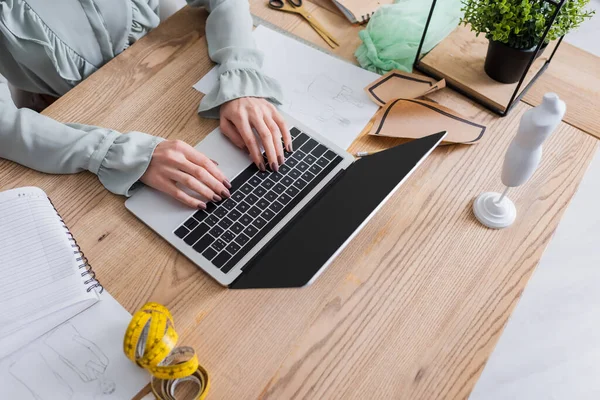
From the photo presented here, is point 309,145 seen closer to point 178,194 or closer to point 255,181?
point 255,181

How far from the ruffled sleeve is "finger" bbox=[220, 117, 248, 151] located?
0.04m

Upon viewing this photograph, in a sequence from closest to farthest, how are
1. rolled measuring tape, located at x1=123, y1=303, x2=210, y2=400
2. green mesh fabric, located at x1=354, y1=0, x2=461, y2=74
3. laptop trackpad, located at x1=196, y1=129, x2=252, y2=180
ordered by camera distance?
rolled measuring tape, located at x1=123, y1=303, x2=210, y2=400 < laptop trackpad, located at x1=196, y1=129, x2=252, y2=180 < green mesh fabric, located at x1=354, y1=0, x2=461, y2=74

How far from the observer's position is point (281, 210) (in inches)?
31.1

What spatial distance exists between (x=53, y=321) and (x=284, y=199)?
0.37 meters

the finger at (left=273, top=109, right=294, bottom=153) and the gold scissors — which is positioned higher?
the gold scissors

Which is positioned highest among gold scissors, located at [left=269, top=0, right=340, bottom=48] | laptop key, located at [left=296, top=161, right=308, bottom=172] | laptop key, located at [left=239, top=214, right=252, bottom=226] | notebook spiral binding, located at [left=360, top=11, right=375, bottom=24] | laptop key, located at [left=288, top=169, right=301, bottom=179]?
notebook spiral binding, located at [left=360, top=11, right=375, bottom=24]

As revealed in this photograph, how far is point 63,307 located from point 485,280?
0.59 m

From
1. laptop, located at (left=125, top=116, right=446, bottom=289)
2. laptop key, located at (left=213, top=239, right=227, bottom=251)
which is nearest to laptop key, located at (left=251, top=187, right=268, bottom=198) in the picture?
laptop, located at (left=125, top=116, right=446, bottom=289)

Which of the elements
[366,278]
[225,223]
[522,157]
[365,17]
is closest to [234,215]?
[225,223]

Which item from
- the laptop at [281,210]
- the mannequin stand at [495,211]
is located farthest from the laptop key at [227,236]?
the mannequin stand at [495,211]

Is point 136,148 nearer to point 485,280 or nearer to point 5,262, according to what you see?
point 5,262

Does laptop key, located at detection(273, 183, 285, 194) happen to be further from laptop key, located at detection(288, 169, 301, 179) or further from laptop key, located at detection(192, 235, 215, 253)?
laptop key, located at detection(192, 235, 215, 253)

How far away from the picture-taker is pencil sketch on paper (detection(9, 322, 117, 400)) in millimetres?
639

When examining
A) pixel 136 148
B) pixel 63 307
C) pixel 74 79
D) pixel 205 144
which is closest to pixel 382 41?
pixel 205 144
